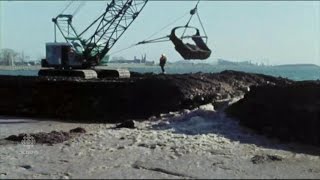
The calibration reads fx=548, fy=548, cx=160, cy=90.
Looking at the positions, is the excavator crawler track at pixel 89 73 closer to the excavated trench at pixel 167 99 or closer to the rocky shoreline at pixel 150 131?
the excavated trench at pixel 167 99

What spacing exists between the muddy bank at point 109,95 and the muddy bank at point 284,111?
141 inches

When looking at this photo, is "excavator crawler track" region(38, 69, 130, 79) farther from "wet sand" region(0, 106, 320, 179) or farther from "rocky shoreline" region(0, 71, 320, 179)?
"wet sand" region(0, 106, 320, 179)

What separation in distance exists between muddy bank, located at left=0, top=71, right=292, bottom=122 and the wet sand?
4687 mm

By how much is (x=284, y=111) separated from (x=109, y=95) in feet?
29.6

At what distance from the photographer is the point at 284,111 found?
16031mm

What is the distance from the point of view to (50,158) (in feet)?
38.9

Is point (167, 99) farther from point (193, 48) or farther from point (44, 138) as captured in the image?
point (44, 138)

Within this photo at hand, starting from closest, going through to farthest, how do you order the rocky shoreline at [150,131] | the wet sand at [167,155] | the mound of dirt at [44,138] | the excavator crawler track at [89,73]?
the wet sand at [167,155] < the rocky shoreline at [150,131] < the mound of dirt at [44,138] < the excavator crawler track at [89,73]

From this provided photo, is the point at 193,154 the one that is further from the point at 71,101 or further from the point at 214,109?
the point at 71,101

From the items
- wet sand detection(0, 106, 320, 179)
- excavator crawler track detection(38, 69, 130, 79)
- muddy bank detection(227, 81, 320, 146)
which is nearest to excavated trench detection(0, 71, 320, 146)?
muddy bank detection(227, 81, 320, 146)

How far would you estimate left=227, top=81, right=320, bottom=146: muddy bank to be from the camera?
15117mm

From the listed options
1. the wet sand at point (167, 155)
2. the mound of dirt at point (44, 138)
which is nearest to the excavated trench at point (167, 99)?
the wet sand at point (167, 155)

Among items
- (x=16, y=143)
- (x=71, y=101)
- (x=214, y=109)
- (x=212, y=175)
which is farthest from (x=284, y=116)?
(x=71, y=101)

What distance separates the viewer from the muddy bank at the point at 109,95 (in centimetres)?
2137
